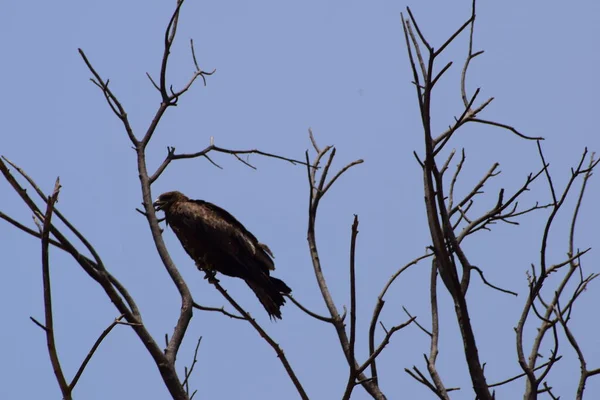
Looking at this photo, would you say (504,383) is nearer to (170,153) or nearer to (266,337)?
(266,337)

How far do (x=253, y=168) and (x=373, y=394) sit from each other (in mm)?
1957

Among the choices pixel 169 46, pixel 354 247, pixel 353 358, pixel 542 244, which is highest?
pixel 169 46

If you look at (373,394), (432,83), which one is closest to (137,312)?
(373,394)

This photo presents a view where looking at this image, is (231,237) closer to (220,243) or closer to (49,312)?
(220,243)

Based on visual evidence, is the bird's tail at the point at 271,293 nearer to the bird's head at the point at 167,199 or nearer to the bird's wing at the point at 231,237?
the bird's wing at the point at 231,237

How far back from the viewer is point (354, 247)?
9.74 feet

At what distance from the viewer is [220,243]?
7391mm

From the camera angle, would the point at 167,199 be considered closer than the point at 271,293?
No

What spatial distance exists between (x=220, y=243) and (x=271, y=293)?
2.59ft

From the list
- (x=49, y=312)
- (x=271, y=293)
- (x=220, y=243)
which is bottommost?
(x=49, y=312)

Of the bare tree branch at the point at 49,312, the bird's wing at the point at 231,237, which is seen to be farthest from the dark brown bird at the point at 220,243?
the bare tree branch at the point at 49,312

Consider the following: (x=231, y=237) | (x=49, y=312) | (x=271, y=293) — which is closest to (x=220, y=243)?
(x=231, y=237)

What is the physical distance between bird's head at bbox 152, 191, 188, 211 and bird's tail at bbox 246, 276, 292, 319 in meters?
1.52

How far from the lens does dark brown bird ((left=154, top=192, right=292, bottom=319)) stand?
23.8 ft
